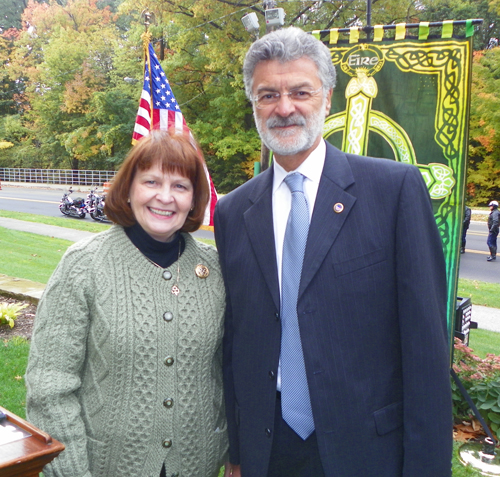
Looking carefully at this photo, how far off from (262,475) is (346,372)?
554 millimetres

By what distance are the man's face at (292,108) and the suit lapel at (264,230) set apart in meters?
0.18

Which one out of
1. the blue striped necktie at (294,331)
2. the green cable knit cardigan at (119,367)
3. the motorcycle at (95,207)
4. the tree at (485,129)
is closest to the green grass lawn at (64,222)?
the motorcycle at (95,207)

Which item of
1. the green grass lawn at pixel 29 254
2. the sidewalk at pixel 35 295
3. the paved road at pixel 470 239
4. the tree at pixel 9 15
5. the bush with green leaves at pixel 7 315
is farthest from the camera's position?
the tree at pixel 9 15

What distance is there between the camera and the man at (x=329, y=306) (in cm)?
177

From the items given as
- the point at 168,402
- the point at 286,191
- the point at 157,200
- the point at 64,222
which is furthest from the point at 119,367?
the point at 64,222

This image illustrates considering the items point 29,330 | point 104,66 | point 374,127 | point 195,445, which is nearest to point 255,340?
point 195,445

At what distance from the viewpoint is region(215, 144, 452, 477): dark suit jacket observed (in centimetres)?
175

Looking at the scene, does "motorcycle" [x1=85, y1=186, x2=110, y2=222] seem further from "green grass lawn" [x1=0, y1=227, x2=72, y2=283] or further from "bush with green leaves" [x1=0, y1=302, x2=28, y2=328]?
"bush with green leaves" [x1=0, y1=302, x2=28, y2=328]

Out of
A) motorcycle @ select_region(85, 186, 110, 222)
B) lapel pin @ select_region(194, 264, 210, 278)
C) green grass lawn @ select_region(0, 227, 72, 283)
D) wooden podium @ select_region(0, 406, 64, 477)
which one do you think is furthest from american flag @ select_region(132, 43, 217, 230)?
motorcycle @ select_region(85, 186, 110, 222)

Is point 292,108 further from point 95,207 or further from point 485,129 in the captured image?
point 485,129

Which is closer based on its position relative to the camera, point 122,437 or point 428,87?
point 122,437

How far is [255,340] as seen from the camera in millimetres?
1979

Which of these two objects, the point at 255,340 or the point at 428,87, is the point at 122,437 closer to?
the point at 255,340

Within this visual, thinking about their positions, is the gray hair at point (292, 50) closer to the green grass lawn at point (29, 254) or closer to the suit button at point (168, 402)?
the suit button at point (168, 402)
